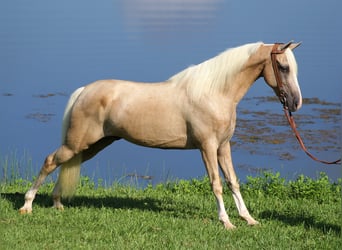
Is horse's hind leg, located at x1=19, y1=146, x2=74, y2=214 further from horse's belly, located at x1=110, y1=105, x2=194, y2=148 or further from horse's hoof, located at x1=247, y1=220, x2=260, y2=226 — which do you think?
horse's hoof, located at x1=247, y1=220, x2=260, y2=226

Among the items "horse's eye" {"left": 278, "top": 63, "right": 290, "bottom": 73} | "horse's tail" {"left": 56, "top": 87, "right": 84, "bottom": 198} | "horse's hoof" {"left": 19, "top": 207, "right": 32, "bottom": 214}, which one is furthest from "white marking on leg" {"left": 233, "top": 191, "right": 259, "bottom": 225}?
"horse's hoof" {"left": 19, "top": 207, "right": 32, "bottom": 214}

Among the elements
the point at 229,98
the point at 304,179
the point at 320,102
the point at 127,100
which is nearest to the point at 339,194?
the point at 304,179

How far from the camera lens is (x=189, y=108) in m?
8.16

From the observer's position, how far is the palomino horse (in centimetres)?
809

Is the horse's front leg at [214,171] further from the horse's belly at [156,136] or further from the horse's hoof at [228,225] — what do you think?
the horse's belly at [156,136]

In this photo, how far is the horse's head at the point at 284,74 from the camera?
8000 millimetres

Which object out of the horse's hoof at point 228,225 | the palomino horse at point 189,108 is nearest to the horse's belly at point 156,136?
the palomino horse at point 189,108

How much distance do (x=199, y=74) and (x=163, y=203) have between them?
1840 millimetres

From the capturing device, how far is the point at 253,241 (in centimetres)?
756

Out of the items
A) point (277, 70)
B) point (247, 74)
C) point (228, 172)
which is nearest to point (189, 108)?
point (247, 74)

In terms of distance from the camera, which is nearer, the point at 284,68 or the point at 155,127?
the point at 284,68

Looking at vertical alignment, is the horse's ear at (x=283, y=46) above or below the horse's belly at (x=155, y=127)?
above

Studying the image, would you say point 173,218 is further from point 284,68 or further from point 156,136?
point 284,68

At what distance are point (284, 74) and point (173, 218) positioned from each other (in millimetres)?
1898
